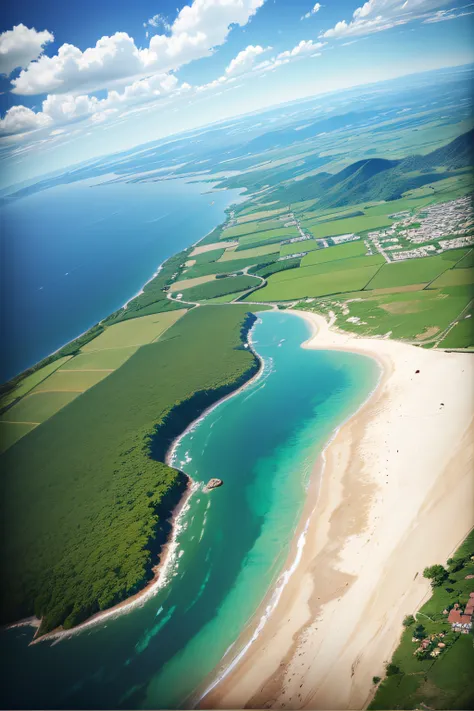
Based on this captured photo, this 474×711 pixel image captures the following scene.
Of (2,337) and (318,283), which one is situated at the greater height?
(2,337)

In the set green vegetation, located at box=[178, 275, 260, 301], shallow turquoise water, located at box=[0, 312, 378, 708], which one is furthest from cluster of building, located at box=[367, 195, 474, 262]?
shallow turquoise water, located at box=[0, 312, 378, 708]

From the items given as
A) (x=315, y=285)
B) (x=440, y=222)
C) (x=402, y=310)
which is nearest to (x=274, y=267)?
(x=315, y=285)

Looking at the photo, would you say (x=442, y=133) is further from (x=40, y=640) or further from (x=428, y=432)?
(x=40, y=640)

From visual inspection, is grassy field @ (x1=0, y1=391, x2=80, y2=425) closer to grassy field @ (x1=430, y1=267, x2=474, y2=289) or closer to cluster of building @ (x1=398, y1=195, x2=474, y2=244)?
grassy field @ (x1=430, y1=267, x2=474, y2=289)

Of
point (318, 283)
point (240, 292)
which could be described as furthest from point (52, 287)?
point (318, 283)

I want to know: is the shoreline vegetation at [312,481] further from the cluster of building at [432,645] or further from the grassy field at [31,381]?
the cluster of building at [432,645]

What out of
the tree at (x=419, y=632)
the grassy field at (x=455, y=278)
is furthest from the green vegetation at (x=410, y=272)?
the tree at (x=419, y=632)
